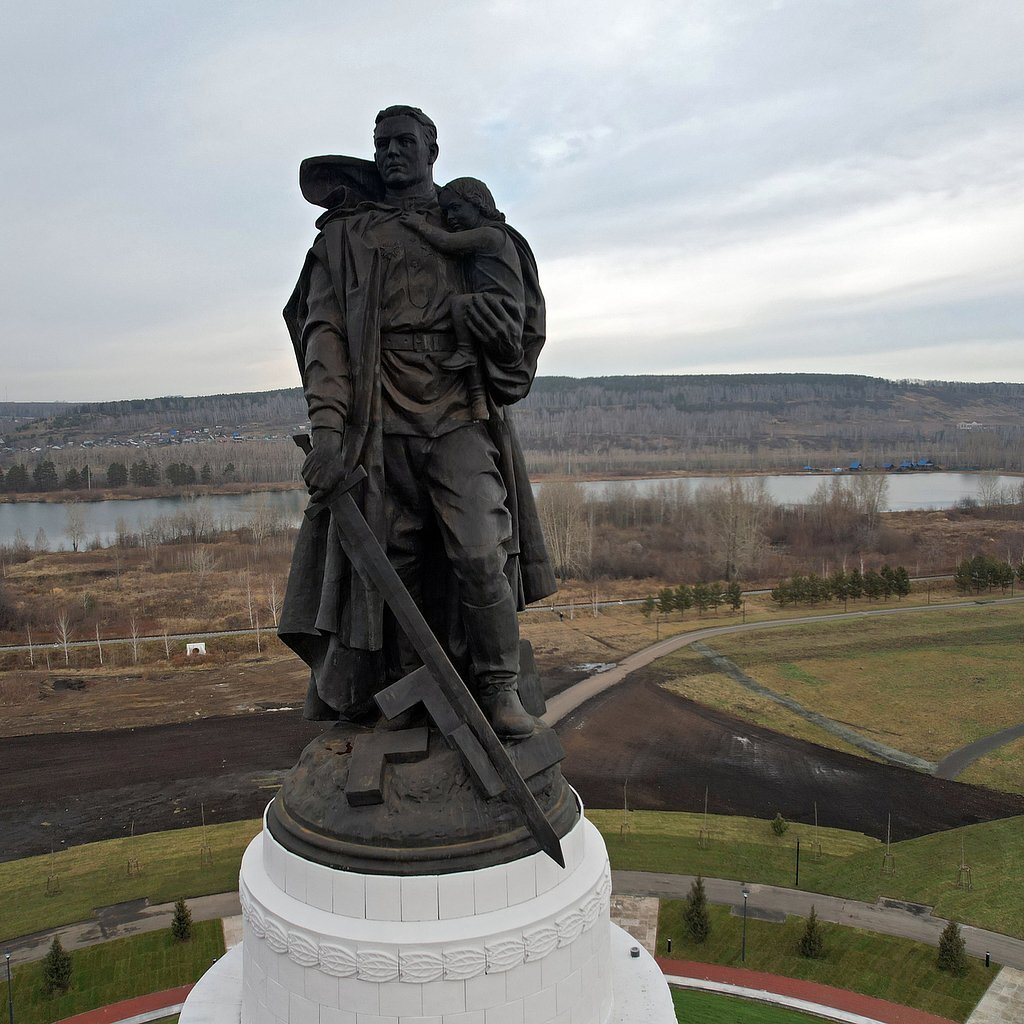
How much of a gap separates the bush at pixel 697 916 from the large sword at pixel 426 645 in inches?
457

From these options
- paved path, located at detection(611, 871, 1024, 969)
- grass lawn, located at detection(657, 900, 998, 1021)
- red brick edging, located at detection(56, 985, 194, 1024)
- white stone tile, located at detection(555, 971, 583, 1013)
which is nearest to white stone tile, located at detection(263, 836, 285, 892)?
white stone tile, located at detection(555, 971, 583, 1013)

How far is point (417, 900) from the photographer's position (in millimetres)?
6789

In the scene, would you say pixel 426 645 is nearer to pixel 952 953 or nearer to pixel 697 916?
pixel 697 916

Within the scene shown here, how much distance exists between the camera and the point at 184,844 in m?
21.8

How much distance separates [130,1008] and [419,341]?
1281 cm

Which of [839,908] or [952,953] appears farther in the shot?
[839,908]

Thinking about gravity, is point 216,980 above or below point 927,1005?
above

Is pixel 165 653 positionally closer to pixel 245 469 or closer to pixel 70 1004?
pixel 70 1004

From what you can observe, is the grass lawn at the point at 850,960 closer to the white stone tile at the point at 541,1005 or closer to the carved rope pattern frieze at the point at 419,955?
the white stone tile at the point at 541,1005

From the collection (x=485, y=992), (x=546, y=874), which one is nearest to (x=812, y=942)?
(x=546, y=874)

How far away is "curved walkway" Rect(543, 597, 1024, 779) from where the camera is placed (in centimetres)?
2812

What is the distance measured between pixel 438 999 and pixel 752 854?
1631 centimetres

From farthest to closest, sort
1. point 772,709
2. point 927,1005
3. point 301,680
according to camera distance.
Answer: point 301,680 < point 772,709 < point 927,1005

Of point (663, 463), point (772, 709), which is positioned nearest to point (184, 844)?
point (772, 709)
